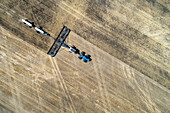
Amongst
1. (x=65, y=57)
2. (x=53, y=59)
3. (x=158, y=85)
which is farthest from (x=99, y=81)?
(x=158, y=85)

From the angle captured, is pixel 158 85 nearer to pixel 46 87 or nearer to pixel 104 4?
pixel 104 4

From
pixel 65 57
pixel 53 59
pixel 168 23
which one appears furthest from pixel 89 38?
pixel 168 23

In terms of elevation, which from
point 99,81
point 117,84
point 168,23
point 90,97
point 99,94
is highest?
point 168,23

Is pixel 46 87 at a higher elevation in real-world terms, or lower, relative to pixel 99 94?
lower

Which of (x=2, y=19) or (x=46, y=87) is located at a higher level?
(x=2, y=19)

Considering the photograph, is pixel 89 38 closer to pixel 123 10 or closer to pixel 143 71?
pixel 123 10

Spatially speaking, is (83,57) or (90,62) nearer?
(83,57)
